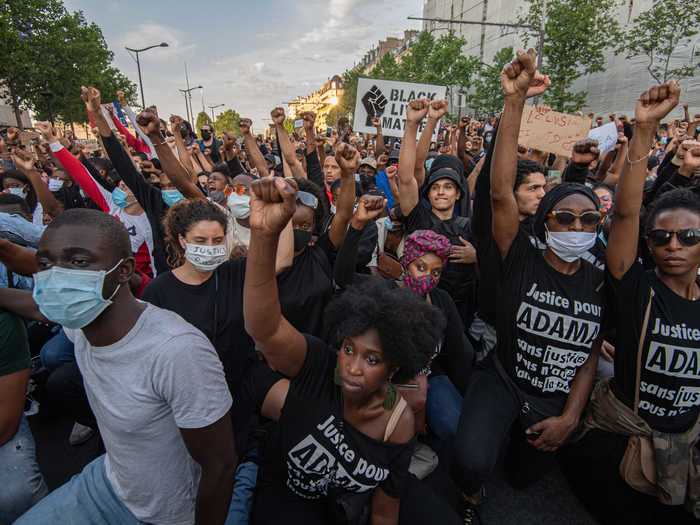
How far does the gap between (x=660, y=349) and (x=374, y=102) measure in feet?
20.7

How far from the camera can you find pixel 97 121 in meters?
3.67

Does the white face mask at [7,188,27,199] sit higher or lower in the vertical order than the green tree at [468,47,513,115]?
lower

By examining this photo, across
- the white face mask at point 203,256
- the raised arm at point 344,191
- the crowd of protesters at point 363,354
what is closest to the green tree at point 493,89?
the crowd of protesters at point 363,354

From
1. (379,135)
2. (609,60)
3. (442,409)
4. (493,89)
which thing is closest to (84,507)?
(442,409)

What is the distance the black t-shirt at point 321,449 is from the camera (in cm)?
194

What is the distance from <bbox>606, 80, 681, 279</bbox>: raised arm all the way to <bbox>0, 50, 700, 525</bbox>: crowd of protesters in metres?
0.01

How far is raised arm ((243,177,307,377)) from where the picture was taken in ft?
4.45

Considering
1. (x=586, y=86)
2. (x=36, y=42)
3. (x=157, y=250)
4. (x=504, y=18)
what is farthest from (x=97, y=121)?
(x=504, y=18)

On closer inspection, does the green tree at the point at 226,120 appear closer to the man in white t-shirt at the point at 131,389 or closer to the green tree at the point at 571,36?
the green tree at the point at 571,36

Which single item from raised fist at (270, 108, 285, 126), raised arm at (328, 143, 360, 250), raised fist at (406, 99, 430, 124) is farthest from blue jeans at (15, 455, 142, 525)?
raised fist at (270, 108, 285, 126)

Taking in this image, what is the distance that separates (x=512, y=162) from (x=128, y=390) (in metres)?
2.24

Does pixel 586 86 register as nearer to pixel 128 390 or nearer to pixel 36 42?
pixel 128 390

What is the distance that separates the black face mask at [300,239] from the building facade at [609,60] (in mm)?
23253

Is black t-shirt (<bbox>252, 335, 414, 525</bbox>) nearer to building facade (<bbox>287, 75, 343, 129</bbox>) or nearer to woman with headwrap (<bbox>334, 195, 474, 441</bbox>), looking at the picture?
woman with headwrap (<bbox>334, 195, 474, 441</bbox>)
